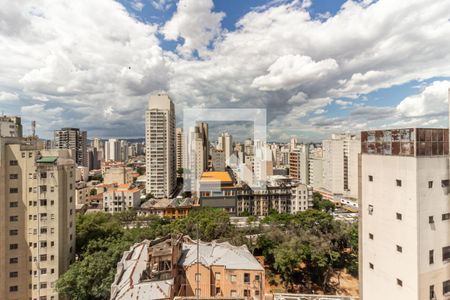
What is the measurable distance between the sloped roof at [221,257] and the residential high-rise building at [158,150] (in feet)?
58.0

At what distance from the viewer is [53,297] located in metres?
9.12

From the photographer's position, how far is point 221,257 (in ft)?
26.5

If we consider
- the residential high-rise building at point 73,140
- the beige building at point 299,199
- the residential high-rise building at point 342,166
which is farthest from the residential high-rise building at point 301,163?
the residential high-rise building at point 73,140

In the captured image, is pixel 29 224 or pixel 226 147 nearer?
pixel 29 224

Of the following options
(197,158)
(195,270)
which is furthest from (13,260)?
(197,158)

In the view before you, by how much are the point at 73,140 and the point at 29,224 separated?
35.1 meters

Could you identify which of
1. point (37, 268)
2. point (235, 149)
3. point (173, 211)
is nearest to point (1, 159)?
point (37, 268)

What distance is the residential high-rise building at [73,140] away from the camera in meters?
38.0

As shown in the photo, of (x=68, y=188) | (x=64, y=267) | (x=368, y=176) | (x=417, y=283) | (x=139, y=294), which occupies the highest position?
(x=368, y=176)

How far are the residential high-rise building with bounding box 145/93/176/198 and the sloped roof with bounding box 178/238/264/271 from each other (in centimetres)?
1769

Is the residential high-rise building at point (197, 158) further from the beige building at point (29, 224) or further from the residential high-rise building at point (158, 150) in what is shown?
the beige building at point (29, 224)

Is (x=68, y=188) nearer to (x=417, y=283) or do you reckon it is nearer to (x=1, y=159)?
(x=1, y=159)

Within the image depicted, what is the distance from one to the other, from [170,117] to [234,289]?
73.3 feet

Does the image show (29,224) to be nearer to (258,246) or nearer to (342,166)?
(258,246)
